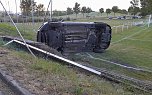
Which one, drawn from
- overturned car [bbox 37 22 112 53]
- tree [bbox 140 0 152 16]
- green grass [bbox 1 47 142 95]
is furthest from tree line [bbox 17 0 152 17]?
green grass [bbox 1 47 142 95]

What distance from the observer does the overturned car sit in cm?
1605

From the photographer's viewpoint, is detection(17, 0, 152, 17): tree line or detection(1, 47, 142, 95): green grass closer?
detection(1, 47, 142, 95): green grass

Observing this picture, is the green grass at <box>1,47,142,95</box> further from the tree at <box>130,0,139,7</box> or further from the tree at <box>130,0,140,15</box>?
the tree at <box>130,0,139,7</box>

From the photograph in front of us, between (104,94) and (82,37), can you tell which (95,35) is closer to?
(82,37)

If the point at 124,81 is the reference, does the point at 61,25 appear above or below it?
above

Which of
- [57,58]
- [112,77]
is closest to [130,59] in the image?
[57,58]

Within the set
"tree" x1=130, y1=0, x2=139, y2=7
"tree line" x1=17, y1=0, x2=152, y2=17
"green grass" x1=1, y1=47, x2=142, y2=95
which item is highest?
"tree" x1=130, y1=0, x2=139, y2=7

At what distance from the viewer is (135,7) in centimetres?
8162

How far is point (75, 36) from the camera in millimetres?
17047

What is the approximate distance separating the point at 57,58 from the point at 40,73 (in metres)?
3.78

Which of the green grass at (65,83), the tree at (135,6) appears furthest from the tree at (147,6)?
the green grass at (65,83)

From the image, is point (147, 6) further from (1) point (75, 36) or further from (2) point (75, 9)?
(1) point (75, 36)

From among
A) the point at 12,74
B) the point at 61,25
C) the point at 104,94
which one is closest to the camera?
the point at 104,94

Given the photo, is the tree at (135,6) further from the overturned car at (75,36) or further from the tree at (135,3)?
the overturned car at (75,36)
